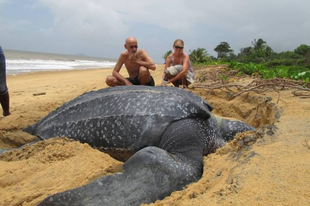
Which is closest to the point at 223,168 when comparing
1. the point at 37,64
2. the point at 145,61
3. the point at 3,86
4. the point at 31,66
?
the point at 145,61

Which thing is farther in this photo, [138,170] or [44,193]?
[44,193]

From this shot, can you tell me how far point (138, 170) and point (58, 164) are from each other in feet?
2.28

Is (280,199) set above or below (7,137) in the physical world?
above

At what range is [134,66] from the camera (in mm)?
3574

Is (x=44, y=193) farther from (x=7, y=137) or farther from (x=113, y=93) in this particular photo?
(x=7, y=137)

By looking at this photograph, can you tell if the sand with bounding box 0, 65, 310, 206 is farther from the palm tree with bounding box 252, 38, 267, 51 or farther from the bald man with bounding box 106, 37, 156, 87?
the palm tree with bounding box 252, 38, 267, 51

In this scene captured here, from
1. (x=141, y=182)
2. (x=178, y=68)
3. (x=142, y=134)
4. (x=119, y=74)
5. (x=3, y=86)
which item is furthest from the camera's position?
(x=178, y=68)

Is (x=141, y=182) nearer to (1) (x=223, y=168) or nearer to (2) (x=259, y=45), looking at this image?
(1) (x=223, y=168)

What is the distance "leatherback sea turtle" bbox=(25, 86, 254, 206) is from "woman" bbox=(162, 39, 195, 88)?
219 cm

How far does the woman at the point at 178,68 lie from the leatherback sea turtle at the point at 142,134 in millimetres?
2191

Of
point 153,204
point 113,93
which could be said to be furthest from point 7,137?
point 153,204

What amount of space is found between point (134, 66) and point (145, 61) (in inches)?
6.9

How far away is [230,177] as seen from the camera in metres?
1.13

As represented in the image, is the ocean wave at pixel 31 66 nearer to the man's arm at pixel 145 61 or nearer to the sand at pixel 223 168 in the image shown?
the man's arm at pixel 145 61
